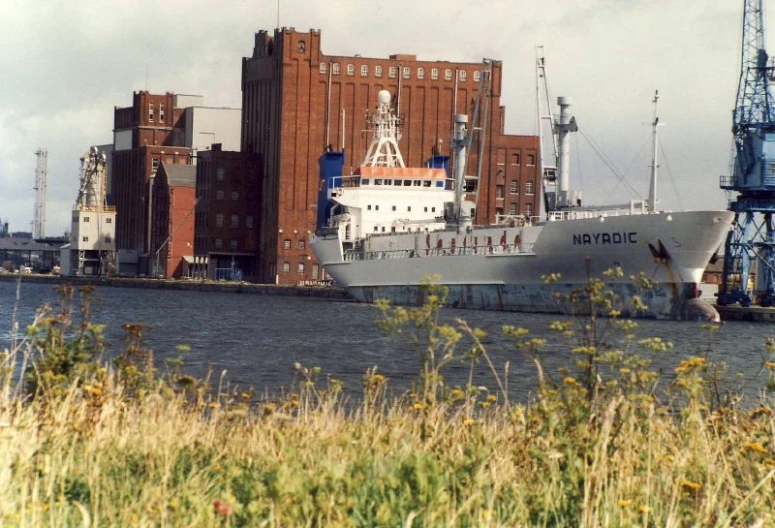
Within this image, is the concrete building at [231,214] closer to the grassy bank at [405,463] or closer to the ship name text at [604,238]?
the ship name text at [604,238]

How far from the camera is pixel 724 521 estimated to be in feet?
25.6

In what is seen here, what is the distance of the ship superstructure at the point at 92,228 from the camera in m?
125

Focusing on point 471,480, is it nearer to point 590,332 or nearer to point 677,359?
point 590,332

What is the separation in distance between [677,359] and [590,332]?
20.2 metres

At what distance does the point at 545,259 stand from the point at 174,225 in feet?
204

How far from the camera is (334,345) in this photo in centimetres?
3388

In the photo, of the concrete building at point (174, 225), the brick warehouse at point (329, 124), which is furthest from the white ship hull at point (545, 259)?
the concrete building at point (174, 225)

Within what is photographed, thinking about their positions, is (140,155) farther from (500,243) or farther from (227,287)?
(500,243)

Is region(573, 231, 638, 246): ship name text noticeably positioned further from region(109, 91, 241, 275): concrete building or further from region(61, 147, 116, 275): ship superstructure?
region(61, 147, 116, 275): ship superstructure

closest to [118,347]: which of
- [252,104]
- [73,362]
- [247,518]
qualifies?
[73,362]

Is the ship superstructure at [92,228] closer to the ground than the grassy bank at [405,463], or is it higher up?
higher up

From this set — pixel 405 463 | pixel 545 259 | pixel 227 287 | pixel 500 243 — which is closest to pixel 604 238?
pixel 545 259

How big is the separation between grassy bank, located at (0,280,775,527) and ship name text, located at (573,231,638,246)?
39.2 meters

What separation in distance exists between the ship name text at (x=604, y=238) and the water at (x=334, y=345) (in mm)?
3122
